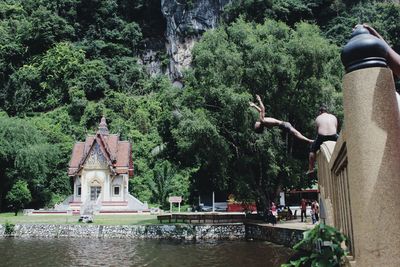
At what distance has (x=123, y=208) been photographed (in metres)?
38.4

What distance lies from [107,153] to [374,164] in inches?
Answer: 1568

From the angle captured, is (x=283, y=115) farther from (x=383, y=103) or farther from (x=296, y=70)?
(x=383, y=103)

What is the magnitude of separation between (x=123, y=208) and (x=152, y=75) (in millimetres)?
29804

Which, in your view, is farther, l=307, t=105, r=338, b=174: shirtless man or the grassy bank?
the grassy bank

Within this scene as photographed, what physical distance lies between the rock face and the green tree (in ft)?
88.9

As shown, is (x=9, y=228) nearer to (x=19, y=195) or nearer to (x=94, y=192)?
(x=19, y=195)

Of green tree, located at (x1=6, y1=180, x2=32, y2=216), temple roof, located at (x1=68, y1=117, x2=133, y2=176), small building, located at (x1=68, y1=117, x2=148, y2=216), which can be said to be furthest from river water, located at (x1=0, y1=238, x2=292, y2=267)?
temple roof, located at (x1=68, y1=117, x2=133, y2=176)

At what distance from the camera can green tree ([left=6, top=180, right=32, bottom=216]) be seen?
3753 centimetres

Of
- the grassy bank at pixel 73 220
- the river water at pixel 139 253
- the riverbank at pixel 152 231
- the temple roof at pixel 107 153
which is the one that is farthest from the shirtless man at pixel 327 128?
the temple roof at pixel 107 153

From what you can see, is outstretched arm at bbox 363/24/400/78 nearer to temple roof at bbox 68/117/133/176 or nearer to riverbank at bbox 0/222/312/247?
riverbank at bbox 0/222/312/247

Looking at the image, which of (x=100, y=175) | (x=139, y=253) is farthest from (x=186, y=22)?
(x=139, y=253)

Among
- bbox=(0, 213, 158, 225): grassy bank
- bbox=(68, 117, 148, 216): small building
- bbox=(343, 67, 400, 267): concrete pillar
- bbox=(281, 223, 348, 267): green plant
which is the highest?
bbox=(68, 117, 148, 216): small building

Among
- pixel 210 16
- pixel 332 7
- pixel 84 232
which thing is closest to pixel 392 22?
pixel 332 7

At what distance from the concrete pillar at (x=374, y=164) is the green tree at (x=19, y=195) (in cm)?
3851
